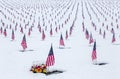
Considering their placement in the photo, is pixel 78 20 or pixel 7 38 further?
pixel 78 20

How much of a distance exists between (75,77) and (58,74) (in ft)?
4.54

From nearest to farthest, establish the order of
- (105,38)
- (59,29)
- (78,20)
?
(105,38) → (59,29) → (78,20)

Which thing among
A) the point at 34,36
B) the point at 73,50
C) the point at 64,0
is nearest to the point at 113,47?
the point at 73,50

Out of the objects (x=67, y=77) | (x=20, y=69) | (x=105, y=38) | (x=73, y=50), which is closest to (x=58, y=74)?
(x=67, y=77)

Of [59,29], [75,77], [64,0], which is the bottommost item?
[75,77]

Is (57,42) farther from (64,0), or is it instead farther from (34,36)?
(64,0)

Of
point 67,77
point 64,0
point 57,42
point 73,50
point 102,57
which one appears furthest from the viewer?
point 64,0

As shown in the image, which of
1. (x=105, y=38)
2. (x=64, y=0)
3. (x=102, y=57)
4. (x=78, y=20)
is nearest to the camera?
(x=102, y=57)

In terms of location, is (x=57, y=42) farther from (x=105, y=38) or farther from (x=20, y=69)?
(x=20, y=69)

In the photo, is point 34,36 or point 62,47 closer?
point 62,47

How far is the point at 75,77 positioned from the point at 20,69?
467cm

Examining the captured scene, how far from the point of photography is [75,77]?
27109 millimetres

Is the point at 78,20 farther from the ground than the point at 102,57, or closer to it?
farther from the ground

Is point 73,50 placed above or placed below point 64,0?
below
